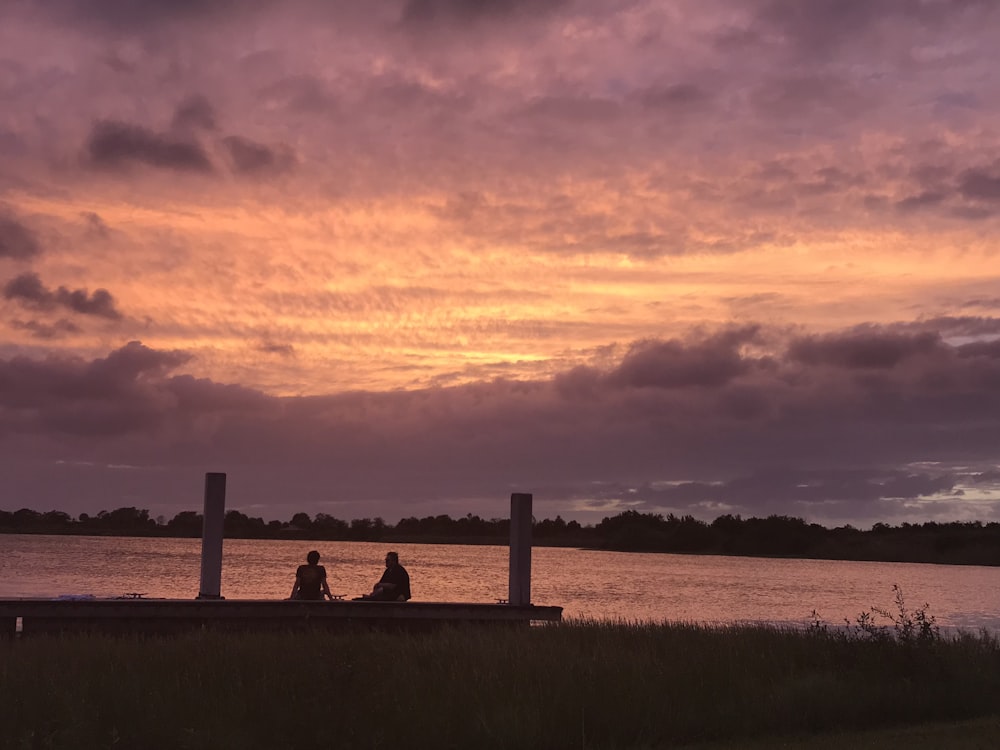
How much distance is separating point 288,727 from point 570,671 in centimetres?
403

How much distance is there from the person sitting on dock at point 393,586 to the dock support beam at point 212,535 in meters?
2.91

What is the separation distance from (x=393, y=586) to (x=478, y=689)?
7406mm

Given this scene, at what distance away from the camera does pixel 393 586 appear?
20656 millimetres

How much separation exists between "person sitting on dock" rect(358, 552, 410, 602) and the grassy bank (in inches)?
128

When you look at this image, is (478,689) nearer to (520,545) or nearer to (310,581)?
(310,581)

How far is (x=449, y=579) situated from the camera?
289ft

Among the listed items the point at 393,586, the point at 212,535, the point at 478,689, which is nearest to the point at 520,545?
the point at 393,586

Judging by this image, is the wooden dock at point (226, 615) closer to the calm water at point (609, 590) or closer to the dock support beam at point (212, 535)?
the dock support beam at point (212, 535)

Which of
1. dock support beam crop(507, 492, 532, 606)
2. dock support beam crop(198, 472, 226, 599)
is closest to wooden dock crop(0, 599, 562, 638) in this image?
dock support beam crop(507, 492, 532, 606)

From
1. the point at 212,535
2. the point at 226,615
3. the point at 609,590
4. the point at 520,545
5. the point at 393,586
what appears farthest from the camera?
the point at 609,590

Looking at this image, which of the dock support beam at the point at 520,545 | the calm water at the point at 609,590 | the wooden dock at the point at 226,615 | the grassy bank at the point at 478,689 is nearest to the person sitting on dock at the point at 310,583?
the wooden dock at the point at 226,615

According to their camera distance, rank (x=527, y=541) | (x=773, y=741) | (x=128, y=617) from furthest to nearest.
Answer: (x=527, y=541) → (x=128, y=617) → (x=773, y=741)

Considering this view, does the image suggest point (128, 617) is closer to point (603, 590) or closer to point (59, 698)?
point (59, 698)

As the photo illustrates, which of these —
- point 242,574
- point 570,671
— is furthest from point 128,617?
point 242,574
